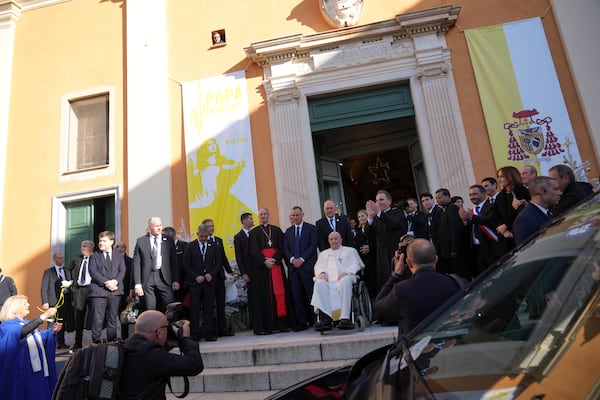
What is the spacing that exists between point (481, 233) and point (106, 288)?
20.0 feet

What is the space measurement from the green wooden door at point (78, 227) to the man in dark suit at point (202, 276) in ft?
17.9

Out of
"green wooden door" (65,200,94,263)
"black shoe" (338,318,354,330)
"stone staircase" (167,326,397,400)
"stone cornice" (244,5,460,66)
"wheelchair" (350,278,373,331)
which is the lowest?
"stone staircase" (167,326,397,400)

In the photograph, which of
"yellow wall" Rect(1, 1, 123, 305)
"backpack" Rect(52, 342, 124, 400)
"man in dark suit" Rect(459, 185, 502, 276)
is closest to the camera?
"backpack" Rect(52, 342, 124, 400)

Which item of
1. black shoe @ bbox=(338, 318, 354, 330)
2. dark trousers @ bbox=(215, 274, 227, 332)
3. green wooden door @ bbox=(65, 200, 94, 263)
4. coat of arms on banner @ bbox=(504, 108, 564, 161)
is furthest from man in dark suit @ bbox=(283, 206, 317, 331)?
green wooden door @ bbox=(65, 200, 94, 263)

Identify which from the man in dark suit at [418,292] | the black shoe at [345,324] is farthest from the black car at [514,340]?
the black shoe at [345,324]

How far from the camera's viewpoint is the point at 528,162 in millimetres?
9320

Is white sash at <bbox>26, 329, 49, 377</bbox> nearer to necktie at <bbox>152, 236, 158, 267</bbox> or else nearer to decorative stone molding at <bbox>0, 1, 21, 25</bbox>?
necktie at <bbox>152, 236, 158, 267</bbox>

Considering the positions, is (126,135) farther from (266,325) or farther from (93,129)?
(266,325)

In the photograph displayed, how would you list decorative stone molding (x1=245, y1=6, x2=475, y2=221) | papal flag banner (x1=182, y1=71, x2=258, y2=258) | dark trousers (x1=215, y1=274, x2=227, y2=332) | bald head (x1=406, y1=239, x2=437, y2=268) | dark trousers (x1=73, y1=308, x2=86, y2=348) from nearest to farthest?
bald head (x1=406, y1=239, x2=437, y2=268), dark trousers (x1=215, y1=274, x2=227, y2=332), dark trousers (x1=73, y1=308, x2=86, y2=348), decorative stone molding (x1=245, y1=6, x2=475, y2=221), papal flag banner (x1=182, y1=71, x2=258, y2=258)

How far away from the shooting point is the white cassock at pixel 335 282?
6.00 metres

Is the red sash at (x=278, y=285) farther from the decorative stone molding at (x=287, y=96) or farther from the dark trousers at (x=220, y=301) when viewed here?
the decorative stone molding at (x=287, y=96)

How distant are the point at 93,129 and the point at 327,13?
7326 mm

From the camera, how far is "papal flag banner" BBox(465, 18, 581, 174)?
9344 millimetres

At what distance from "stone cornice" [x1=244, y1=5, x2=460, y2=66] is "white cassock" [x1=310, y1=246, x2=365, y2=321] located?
19.3ft
